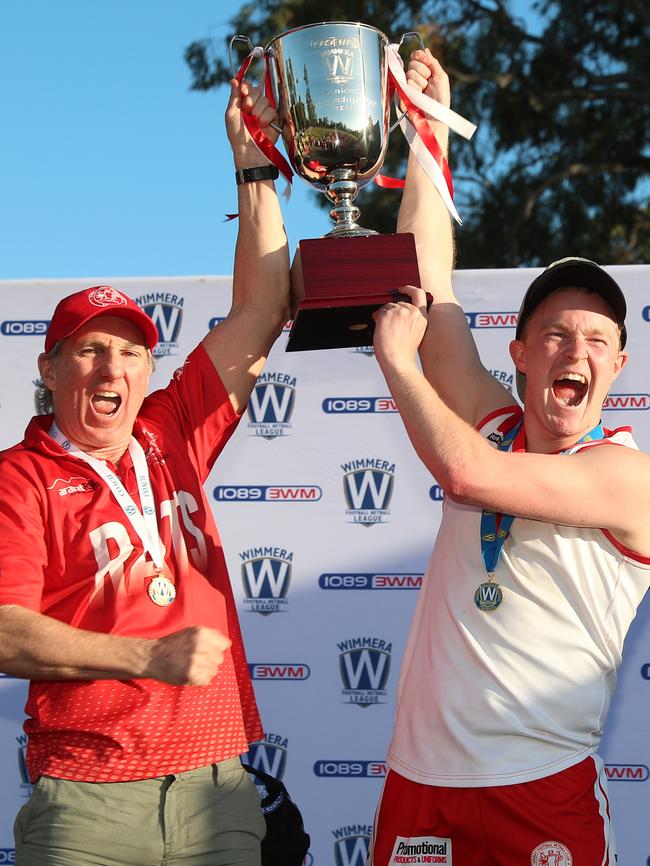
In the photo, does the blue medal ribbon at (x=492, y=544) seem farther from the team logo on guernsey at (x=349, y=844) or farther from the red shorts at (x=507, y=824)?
the team logo on guernsey at (x=349, y=844)

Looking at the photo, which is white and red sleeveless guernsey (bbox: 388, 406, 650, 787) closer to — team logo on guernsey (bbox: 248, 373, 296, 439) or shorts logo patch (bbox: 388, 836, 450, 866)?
shorts logo patch (bbox: 388, 836, 450, 866)

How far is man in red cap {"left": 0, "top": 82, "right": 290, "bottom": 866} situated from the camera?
2.12 metres

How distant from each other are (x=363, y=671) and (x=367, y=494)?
2.06ft

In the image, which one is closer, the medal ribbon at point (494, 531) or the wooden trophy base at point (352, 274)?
the medal ribbon at point (494, 531)

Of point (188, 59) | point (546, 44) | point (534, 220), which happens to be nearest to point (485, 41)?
point (546, 44)

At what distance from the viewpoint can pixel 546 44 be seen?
37.5 feet

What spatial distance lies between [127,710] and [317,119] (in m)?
1.52

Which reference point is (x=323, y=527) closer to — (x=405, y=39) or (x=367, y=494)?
(x=367, y=494)

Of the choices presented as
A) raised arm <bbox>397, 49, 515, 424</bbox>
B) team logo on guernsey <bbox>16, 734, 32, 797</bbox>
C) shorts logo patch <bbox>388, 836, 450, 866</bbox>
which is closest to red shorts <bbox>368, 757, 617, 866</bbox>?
shorts logo patch <bbox>388, 836, 450, 866</bbox>

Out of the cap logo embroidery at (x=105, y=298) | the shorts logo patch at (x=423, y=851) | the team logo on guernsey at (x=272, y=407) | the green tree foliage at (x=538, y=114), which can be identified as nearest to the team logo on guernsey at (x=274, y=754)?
the team logo on guernsey at (x=272, y=407)

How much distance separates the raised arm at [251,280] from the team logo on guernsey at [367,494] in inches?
42.3

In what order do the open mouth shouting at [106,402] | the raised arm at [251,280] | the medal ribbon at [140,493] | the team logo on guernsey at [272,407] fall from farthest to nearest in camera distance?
the team logo on guernsey at [272,407]
the raised arm at [251,280]
the open mouth shouting at [106,402]
the medal ribbon at [140,493]

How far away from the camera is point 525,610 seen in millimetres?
2201

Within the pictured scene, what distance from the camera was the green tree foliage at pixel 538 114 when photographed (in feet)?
37.2
